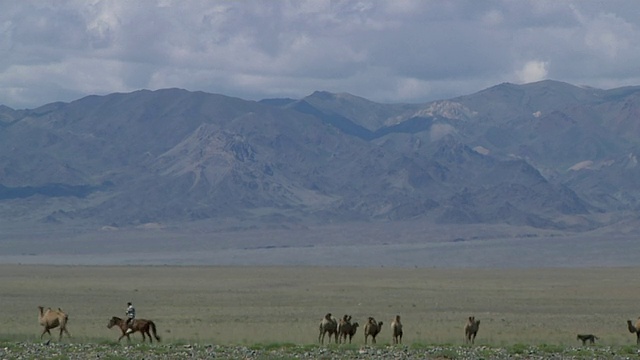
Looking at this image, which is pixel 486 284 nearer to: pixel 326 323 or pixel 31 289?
pixel 31 289

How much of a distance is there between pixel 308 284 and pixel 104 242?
9949cm

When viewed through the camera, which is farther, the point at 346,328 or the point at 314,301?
the point at 314,301

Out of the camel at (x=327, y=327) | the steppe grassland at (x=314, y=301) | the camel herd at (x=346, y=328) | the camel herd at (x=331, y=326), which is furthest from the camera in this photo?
the steppe grassland at (x=314, y=301)

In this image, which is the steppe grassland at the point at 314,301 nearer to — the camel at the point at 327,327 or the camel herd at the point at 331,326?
the camel herd at the point at 331,326

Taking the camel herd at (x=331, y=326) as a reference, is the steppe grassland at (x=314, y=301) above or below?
above

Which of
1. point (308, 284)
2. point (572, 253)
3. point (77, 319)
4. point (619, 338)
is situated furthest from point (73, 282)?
point (572, 253)

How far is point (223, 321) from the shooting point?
44.6 meters

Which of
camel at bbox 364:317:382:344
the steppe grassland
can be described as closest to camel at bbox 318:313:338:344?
camel at bbox 364:317:382:344

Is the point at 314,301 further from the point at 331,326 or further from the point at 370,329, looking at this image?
the point at 370,329

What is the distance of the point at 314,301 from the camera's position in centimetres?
5944

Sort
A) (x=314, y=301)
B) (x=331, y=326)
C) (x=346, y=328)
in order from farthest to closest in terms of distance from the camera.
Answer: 1. (x=314, y=301)
2. (x=331, y=326)
3. (x=346, y=328)

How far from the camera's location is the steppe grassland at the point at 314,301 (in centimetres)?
3834

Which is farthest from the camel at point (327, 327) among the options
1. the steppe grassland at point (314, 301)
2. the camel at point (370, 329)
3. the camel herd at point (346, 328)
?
the steppe grassland at point (314, 301)

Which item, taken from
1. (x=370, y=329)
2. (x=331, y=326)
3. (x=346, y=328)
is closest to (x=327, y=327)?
(x=331, y=326)
